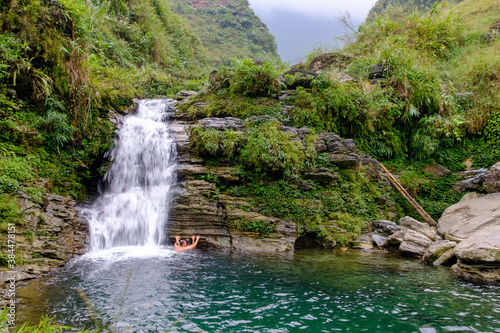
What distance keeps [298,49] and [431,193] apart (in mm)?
89266

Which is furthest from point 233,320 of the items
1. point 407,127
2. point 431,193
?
point 407,127

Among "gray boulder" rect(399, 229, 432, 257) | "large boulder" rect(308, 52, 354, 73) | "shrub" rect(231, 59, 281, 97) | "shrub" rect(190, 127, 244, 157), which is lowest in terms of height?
"gray boulder" rect(399, 229, 432, 257)

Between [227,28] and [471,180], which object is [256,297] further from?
[227,28]

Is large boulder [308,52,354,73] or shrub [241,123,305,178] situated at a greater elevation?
large boulder [308,52,354,73]

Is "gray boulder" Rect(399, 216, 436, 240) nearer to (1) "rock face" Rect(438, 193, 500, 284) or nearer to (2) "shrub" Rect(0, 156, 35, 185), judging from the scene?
(1) "rock face" Rect(438, 193, 500, 284)

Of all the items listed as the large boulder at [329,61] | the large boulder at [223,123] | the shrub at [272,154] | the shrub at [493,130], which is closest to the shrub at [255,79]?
the large boulder at [223,123]

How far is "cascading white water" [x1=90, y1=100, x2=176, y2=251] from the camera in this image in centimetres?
844

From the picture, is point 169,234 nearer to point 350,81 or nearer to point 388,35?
point 350,81

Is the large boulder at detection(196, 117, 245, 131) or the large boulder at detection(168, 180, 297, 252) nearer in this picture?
the large boulder at detection(168, 180, 297, 252)

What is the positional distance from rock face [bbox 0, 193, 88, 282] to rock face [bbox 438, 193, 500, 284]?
30.2 ft

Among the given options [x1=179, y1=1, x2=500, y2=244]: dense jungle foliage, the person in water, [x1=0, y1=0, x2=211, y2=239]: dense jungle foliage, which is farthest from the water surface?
[x1=179, y1=1, x2=500, y2=244]: dense jungle foliage

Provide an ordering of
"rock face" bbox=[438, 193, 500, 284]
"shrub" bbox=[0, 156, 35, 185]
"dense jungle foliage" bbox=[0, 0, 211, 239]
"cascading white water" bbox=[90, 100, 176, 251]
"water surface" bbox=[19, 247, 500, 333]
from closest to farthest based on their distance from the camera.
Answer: "water surface" bbox=[19, 247, 500, 333] < "rock face" bbox=[438, 193, 500, 284] < "shrub" bbox=[0, 156, 35, 185] < "dense jungle foliage" bbox=[0, 0, 211, 239] < "cascading white water" bbox=[90, 100, 176, 251]

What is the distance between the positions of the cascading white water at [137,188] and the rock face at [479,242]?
26.4ft

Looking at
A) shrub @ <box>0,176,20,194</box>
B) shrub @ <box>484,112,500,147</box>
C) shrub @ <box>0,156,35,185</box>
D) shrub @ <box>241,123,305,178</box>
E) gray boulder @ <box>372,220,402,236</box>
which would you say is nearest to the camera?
shrub @ <box>0,176,20,194</box>
